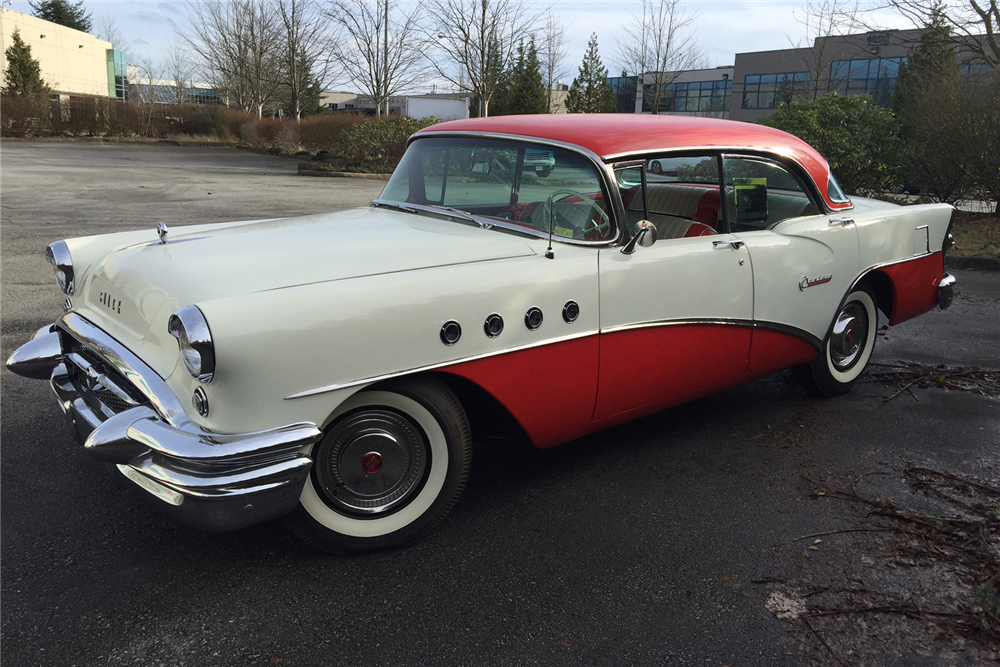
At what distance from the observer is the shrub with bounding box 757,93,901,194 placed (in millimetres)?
12328

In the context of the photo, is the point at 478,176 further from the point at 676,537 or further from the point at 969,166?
the point at 969,166

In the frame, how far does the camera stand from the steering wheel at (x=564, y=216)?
327 centimetres

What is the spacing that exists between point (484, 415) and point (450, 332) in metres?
0.56

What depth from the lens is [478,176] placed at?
3676mm

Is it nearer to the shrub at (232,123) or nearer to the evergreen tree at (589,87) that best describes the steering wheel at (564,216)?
the evergreen tree at (589,87)

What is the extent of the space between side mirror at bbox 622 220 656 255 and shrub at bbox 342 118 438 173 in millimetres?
19647

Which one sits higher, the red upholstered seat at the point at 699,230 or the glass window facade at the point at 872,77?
the glass window facade at the point at 872,77

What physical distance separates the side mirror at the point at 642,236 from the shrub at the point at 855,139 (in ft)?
34.2

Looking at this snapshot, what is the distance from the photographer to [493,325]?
284cm

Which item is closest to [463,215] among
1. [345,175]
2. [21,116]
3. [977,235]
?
[977,235]

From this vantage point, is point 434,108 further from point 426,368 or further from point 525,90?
point 426,368

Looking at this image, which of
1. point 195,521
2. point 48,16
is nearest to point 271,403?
point 195,521

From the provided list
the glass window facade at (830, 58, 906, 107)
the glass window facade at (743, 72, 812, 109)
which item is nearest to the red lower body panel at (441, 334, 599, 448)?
the glass window facade at (830, 58, 906, 107)

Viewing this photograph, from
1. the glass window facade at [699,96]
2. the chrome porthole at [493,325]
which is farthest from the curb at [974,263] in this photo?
the glass window facade at [699,96]
